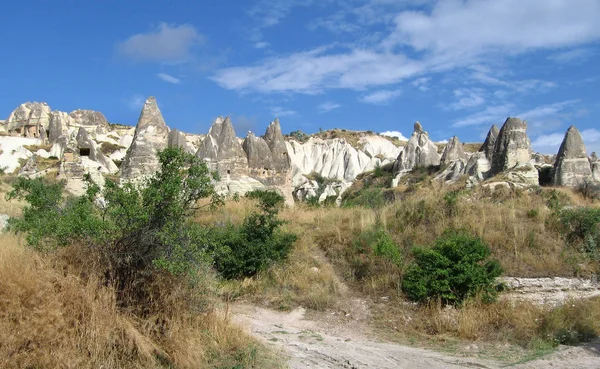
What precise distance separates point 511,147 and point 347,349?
1424 centimetres

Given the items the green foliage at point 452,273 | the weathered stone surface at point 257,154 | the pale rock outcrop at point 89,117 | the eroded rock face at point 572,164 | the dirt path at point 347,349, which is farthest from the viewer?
the pale rock outcrop at point 89,117

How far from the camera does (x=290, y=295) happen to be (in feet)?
27.5

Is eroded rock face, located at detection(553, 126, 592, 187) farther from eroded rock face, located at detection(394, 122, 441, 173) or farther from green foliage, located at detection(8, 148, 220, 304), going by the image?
green foliage, located at detection(8, 148, 220, 304)

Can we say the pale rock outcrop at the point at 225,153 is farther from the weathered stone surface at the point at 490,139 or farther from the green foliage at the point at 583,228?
the weathered stone surface at the point at 490,139

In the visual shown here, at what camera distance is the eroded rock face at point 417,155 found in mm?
30828

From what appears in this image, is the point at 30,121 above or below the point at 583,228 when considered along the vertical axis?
above

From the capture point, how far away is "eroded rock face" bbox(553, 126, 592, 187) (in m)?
16.9

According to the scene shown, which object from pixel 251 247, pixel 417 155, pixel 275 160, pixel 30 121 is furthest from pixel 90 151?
pixel 251 247

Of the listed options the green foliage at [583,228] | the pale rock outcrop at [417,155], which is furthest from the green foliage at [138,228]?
the pale rock outcrop at [417,155]

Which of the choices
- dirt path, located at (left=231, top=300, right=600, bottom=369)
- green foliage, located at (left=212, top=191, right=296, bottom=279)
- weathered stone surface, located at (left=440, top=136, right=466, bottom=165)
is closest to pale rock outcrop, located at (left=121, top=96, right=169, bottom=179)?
green foliage, located at (left=212, top=191, right=296, bottom=279)

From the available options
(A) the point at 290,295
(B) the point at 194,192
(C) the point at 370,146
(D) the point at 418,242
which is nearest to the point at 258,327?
(A) the point at 290,295

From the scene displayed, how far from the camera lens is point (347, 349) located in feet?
19.8

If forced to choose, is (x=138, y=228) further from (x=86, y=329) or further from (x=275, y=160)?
(x=275, y=160)

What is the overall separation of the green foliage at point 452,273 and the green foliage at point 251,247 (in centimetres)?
227
